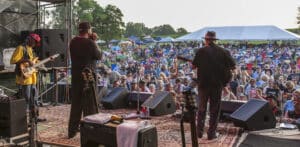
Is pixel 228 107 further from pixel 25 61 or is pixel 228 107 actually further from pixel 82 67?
pixel 25 61

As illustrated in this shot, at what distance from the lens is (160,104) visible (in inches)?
292

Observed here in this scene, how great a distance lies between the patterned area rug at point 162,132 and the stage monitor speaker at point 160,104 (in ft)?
0.53

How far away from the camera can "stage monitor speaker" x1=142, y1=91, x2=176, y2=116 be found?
738 centimetres

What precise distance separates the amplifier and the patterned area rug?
2.36ft

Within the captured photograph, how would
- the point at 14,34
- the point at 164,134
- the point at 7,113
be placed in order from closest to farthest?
the point at 7,113
the point at 164,134
the point at 14,34

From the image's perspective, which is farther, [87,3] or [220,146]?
[87,3]

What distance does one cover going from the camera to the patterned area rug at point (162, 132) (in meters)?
5.23

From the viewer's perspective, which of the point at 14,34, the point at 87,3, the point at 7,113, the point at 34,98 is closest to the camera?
the point at 7,113

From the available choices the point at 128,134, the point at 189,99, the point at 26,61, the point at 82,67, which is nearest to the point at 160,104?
the point at 82,67

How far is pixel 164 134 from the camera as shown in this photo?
19.2 feet

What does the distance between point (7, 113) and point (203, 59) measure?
2.92 metres

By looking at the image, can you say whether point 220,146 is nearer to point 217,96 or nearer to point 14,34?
point 217,96

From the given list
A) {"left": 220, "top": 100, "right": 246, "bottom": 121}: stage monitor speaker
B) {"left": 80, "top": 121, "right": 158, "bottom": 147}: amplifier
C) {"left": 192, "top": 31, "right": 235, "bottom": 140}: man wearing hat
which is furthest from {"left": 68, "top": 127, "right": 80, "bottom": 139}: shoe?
{"left": 220, "top": 100, "right": 246, "bottom": 121}: stage monitor speaker

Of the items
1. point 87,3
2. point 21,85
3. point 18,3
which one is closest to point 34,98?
point 21,85
